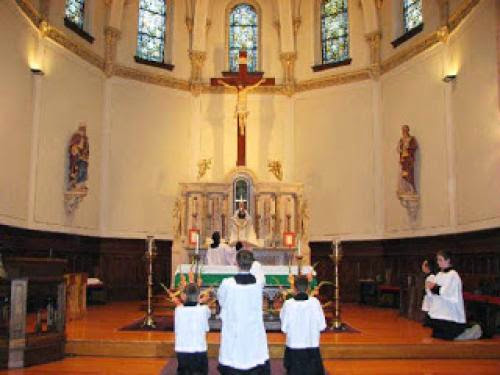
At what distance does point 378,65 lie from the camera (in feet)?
60.4

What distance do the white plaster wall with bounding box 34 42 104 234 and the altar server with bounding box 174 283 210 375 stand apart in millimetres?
8728

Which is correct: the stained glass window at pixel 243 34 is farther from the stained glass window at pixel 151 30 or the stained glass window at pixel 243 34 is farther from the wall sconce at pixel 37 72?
the wall sconce at pixel 37 72

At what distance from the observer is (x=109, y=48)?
1841cm

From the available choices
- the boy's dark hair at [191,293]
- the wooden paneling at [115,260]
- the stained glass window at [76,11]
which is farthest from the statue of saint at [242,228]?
the boy's dark hair at [191,293]

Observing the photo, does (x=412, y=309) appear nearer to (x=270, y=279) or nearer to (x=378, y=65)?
(x=270, y=279)

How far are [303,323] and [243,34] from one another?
15.1 m

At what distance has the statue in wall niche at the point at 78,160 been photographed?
1606 centimetres

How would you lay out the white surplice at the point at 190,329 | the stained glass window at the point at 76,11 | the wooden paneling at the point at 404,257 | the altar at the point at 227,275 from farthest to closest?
the stained glass window at the point at 76,11 → the wooden paneling at the point at 404,257 → the altar at the point at 227,275 → the white surplice at the point at 190,329

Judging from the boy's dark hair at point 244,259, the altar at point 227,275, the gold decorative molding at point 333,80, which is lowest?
the altar at point 227,275

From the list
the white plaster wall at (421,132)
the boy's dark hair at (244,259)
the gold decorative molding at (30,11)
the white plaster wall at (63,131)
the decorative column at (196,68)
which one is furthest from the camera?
the decorative column at (196,68)

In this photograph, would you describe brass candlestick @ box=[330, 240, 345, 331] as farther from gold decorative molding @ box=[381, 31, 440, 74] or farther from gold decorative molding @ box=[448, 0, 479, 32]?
Result: gold decorative molding @ box=[381, 31, 440, 74]

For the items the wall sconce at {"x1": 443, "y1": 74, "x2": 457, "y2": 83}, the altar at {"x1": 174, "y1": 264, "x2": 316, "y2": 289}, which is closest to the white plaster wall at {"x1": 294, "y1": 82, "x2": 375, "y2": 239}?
the wall sconce at {"x1": 443, "y1": 74, "x2": 457, "y2": 83}

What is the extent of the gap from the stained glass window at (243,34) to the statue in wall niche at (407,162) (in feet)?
21.0

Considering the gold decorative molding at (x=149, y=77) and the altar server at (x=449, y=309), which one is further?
the gold decorative molding at (x=149, y=77)
